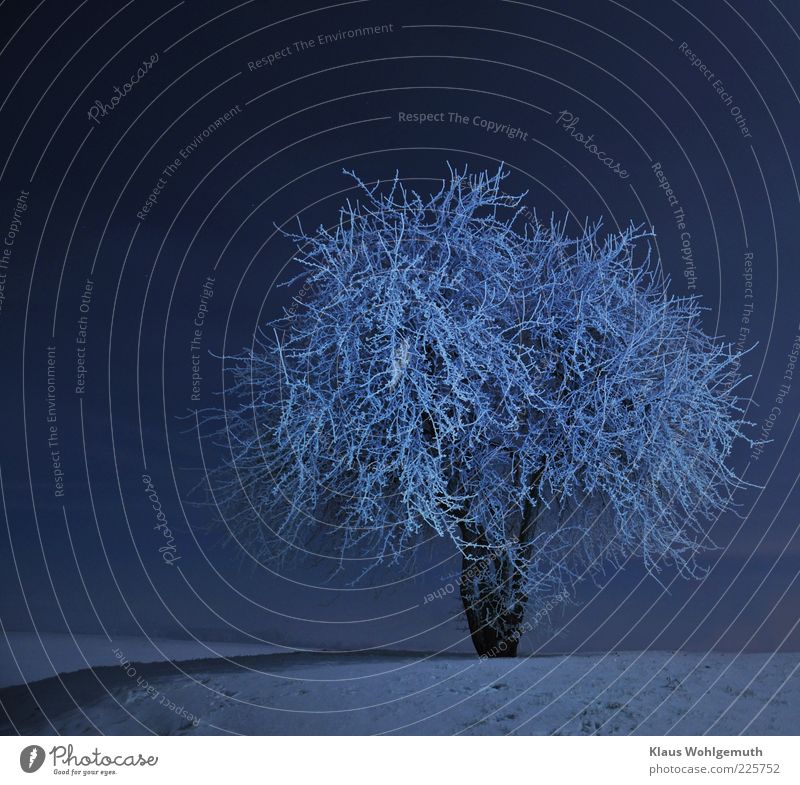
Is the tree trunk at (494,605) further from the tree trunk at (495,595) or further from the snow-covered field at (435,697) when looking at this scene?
the snow-covered field at (435,697)

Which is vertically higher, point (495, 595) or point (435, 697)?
point (495, 595)

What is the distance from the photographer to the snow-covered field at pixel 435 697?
6918mm

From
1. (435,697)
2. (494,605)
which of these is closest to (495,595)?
(494,605)

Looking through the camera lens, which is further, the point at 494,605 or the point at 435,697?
the point at 494,605

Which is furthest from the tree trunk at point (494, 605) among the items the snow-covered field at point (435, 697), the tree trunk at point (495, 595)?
the snow-covered field at point (435, 697)

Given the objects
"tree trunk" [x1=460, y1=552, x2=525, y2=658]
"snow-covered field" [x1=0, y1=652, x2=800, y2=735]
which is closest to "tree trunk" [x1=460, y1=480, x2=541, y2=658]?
"tree trunk" [x1=460, y1=552, x2=525, y2=658]

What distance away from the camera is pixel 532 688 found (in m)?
7.41

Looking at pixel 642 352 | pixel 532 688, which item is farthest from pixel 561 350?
pixel 532 688

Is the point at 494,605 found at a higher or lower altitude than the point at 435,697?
higher

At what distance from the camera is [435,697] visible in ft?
23.8

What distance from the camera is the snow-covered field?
6918 mm

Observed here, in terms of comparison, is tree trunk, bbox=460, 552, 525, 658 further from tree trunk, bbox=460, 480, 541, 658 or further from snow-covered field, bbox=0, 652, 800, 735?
snow-covered field, bbox=0, 652, 800, 735

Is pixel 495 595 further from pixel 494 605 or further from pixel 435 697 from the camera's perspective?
pixel 435 697

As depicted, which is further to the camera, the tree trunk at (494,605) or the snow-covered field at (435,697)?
the tree trunk at (494,605)
